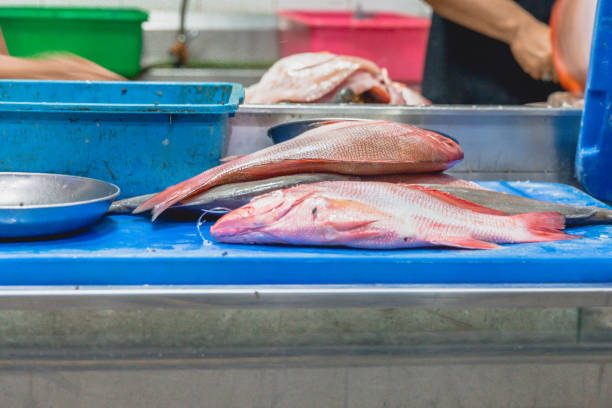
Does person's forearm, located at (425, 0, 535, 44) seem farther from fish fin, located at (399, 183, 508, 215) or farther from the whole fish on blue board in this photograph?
fish fin, located at (399, 183, 508, 215)

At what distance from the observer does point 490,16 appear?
3.31 metres

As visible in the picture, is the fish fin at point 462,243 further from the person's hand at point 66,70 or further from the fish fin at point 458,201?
the person's hand at point 66,70

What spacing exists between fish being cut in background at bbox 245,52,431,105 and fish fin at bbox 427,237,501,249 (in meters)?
1.26

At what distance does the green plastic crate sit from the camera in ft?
13.3

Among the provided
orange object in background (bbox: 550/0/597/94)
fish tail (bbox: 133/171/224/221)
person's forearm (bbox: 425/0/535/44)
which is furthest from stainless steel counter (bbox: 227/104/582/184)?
person's forearm (bbox: 425/0/535/44)

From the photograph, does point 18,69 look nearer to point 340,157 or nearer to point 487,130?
point 340,157

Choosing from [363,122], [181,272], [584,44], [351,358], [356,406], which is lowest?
[356,406]

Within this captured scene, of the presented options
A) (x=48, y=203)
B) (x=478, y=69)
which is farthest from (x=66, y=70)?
(x=478, y=69)

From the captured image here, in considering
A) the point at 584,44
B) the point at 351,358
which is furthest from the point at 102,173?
the point at 584,44

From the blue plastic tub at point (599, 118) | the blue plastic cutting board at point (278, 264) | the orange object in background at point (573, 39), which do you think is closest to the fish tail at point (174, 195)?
the blue plastic cutting board at point (278, 264)

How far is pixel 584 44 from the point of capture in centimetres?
201

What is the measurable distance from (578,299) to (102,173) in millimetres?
1167

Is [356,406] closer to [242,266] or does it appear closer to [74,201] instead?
[242,266]

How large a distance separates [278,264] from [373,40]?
11.1 feet
